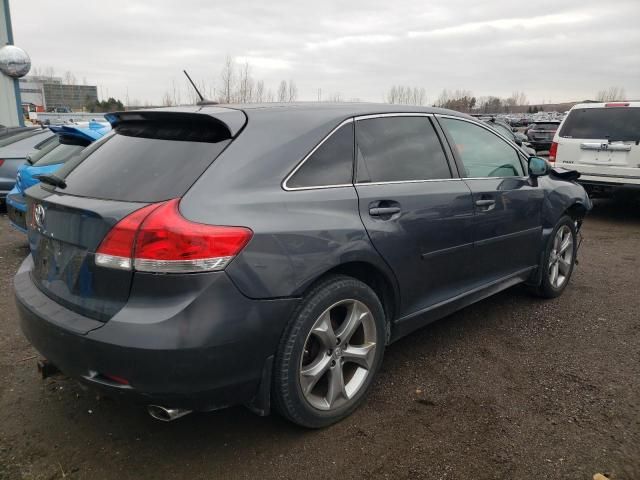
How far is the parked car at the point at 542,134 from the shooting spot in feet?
65.5

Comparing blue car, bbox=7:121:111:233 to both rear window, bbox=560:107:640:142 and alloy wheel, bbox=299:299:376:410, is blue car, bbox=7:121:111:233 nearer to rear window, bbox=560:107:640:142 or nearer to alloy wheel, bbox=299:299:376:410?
alloy wheel, bbox=299:299:376:410

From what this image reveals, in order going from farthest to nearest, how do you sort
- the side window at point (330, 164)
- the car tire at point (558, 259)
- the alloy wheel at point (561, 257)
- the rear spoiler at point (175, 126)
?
the alloy wheel at point (561, 257) < the car tire at point (558, 259) < the side window at point (330, 164) < the rear spoiler at point (175, 126)

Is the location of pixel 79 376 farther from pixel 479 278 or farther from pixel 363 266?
pixel 479 278

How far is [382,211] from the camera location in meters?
2.76

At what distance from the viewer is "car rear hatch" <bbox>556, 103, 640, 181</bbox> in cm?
778

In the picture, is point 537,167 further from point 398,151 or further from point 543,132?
point 543,132

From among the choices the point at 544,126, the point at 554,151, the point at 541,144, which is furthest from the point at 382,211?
the point at 544,126

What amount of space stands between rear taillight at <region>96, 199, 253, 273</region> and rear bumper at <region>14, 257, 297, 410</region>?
10cm

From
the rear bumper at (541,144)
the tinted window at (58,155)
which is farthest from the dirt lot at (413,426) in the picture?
the rear bumper at (541,144)

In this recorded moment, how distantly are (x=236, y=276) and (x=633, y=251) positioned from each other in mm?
6248

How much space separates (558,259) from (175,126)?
3.66 meters

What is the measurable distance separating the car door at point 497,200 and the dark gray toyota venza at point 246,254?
0.64ft

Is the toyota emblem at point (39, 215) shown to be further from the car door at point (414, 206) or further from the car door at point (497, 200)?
the car door at point (497, 200)

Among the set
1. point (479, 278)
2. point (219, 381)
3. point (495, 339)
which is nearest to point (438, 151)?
point (479, 278)
